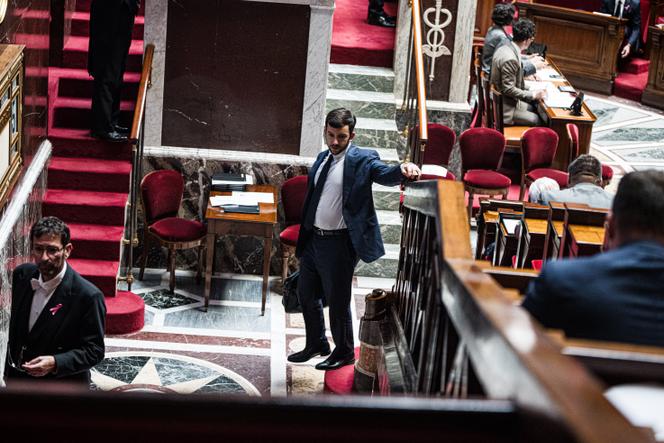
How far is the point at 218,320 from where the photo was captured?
26.4 feet

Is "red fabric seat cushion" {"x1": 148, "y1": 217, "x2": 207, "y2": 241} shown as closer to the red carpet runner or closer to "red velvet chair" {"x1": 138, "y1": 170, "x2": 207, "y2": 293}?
"red velvet chair" {"x1": 138, "y1": 170, "x2": 207, "y2": 293}

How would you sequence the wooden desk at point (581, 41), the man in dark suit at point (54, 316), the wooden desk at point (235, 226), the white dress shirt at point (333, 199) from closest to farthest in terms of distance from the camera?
the man in dark suit at point (54, 316), the white dress shirt at point (333, 199), the wooden desk at point (235, 226), the wooden desk at point (581, 41)

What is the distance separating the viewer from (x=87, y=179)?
8.48 m

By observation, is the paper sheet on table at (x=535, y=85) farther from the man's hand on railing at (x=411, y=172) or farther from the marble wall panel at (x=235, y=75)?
the man's hand on railing at (x=411, y=172)

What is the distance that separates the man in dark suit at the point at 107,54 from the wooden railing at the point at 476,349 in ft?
14.2

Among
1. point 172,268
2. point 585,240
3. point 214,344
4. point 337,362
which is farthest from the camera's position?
point 172,268

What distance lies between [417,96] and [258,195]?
1462 millimetres

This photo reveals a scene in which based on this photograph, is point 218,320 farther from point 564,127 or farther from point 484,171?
point 564,127

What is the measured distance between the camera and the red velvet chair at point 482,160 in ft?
31.3

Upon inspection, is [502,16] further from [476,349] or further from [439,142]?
[476,349]

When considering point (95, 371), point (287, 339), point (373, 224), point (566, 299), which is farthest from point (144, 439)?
point (287, 339)

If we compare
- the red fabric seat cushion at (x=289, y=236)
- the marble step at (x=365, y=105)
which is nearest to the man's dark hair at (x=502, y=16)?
the marble step at (x=365, y=105)

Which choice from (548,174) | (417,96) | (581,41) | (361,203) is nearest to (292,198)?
(417,96)

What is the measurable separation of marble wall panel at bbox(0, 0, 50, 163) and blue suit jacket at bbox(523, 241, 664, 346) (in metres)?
5.01
